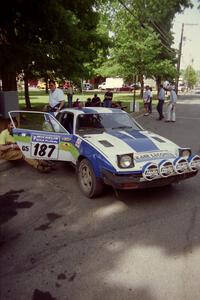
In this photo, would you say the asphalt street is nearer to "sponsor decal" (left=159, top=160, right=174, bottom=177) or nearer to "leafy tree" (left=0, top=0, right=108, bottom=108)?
"sponsor decal" (left=159, top=160, right=174, bottom=177)

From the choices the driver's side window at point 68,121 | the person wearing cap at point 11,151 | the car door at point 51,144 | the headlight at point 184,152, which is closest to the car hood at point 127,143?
the headlight at point 184,152

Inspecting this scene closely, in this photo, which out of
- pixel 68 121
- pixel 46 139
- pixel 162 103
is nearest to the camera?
pixel 46 139

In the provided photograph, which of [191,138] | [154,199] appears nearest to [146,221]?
[154,199]

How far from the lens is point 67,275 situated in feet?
11.7

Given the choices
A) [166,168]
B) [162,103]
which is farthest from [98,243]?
[162,103]

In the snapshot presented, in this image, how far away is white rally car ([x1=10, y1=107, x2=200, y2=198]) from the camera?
5184 millimetres

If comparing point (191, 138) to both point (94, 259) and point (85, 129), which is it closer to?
point (85, 129)

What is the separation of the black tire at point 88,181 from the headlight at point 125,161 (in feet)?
1.92

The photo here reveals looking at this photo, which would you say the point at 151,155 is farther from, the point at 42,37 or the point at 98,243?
the point at 42,37

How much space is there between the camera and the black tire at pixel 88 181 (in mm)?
5613

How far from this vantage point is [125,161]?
206 inches

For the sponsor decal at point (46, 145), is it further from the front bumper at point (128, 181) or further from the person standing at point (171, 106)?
the person standing at point (171, 106)

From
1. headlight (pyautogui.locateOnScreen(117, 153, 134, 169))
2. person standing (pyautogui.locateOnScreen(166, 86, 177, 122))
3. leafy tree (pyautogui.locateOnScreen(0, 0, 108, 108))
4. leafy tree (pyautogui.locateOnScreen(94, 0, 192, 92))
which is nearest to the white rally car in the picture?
headlight (pyautogui.locateOnScreen(117, 153, 134, 169))

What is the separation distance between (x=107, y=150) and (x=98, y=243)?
1744 mm
